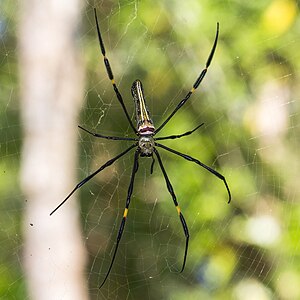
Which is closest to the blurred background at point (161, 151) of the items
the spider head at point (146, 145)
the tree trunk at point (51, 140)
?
the tree trunk at point (51, 140)

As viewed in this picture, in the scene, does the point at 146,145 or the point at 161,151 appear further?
the point at 161,151

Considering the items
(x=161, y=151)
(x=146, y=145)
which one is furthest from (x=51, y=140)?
(x=146, y=145)

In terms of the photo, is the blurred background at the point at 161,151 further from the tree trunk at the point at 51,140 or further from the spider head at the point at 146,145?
the spider head at the point at 146,145

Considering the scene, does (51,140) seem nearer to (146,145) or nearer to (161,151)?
(161,151)

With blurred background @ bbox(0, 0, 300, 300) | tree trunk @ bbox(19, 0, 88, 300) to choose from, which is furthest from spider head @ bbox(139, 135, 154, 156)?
tree trunk @ bbox(19, 0, 88, 300)

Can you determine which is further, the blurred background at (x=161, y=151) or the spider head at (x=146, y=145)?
the blurred background at (x=161, y=151)

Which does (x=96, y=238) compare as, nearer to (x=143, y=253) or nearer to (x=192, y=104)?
(x=143, y=253)
